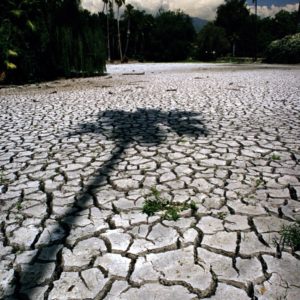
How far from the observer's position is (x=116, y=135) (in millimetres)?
5121

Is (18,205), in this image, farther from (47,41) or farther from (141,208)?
(47,41)

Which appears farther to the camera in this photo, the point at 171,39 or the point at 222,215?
the point at 171,39

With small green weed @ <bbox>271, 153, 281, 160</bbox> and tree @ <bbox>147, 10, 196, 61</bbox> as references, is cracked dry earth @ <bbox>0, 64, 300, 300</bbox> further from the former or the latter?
tree @ <bbox>147, 10, 196, 61</bbox>

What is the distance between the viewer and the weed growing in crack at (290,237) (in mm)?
2214

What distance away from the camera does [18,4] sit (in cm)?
1348

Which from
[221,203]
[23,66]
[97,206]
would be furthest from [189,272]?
[23,66]

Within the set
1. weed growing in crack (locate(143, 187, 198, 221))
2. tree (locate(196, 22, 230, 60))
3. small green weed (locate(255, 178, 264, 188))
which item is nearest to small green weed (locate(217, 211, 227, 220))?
weed growing in crack (locate(143, 187, 198, 221))

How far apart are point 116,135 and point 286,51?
25013 millimetres

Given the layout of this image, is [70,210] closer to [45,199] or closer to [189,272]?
[45,199]

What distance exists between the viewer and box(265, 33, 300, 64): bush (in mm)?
24750

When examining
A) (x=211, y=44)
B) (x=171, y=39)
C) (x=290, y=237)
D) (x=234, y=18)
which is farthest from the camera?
(x=234, y=18)

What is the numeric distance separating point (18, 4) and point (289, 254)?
593 inches

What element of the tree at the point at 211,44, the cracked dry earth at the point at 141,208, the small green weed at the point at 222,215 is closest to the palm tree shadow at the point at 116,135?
the cracked dry earth at the point at 141,208

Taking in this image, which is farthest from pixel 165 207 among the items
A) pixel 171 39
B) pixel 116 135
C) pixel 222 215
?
pixel 171 39
